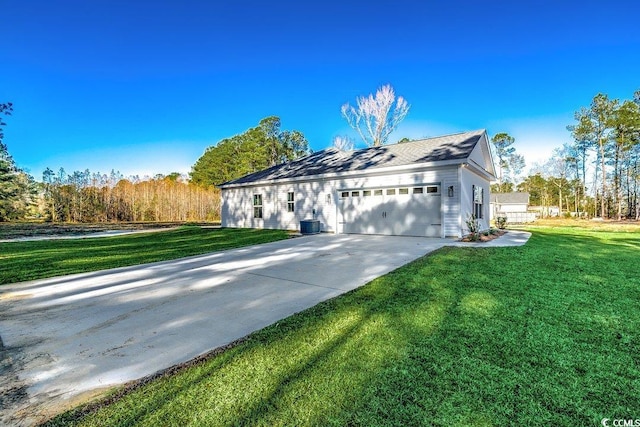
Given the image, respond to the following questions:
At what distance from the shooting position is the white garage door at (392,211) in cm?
1000

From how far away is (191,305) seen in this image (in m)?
3.53

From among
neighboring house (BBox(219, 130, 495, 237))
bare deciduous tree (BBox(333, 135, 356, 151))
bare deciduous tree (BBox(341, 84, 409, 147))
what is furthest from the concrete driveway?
bare deciduous tree (BBox(333, 135, 356, 151))

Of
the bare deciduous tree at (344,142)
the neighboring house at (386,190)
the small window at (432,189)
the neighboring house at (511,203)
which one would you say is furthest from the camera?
the neighboring house at (511,203)

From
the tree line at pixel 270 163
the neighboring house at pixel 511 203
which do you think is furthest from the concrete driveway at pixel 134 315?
the neighboring house at pixel 511 203

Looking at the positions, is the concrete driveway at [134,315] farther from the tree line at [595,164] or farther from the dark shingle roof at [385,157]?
the tree line at [595,164]

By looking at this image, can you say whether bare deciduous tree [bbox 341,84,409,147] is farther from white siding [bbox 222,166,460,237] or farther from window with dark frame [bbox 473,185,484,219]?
window with dark frame [bbox 473,185,484,219]

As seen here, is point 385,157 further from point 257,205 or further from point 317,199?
point 257,205

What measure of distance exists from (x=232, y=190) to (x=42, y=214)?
20.6 meters

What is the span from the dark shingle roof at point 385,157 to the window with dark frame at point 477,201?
192 cm

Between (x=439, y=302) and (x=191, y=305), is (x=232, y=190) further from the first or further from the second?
(x=439, y=302)

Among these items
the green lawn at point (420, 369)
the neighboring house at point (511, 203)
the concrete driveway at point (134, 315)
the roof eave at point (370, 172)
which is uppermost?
the roof eave at point (370, 172)

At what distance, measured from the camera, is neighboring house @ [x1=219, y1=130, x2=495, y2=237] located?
976 cm

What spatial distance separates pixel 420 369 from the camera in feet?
6.51

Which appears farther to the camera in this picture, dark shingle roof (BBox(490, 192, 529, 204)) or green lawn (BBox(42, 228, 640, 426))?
dark shingle roof (BBox(490, 192, 529, 204))
